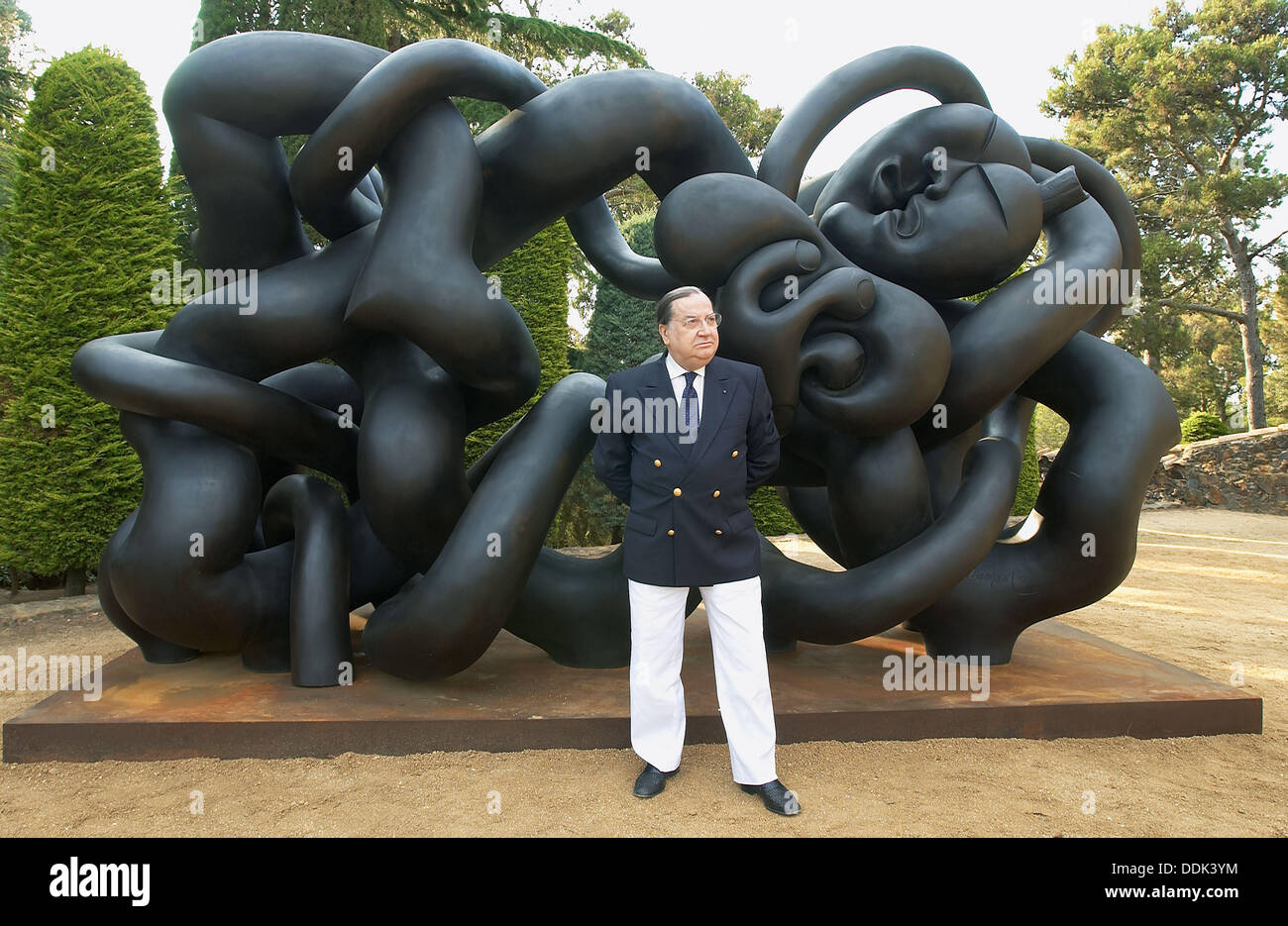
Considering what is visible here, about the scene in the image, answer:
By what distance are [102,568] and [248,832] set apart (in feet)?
6.56

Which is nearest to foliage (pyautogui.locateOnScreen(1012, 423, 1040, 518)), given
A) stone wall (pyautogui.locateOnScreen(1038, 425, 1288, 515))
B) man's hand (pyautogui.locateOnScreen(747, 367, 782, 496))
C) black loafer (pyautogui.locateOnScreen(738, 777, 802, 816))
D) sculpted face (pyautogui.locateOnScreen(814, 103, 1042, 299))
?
stone wall (pyautogui.locateOnScreen(1038, 425, 1288, 515))

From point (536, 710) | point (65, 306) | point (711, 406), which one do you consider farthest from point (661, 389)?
point (65, 306)

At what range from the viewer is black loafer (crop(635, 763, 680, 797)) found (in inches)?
132

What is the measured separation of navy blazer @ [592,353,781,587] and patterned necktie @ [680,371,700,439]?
0.02 metres

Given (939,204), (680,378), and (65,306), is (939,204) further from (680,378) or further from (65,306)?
(65,306)

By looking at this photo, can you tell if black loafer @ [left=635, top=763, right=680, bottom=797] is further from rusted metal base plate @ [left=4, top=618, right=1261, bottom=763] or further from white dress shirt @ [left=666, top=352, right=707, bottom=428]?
white dress shirt @ [left=666, top=352, right=707, bottom=428]

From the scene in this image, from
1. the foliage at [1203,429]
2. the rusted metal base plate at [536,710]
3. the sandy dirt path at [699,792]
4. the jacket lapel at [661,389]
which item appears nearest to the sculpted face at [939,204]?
the jacket lapel at [661,389]

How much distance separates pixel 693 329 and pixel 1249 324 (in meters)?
27.3

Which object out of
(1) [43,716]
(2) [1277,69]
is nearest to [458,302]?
(1) [43,716]

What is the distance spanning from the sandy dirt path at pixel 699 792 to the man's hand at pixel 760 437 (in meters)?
1.20

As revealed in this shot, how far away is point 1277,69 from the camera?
23.4 meters

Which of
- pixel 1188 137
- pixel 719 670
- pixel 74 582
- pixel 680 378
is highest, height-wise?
pixel 1188 137

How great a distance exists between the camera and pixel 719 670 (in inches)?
129

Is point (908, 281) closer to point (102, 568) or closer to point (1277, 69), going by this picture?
point (102, 568)
